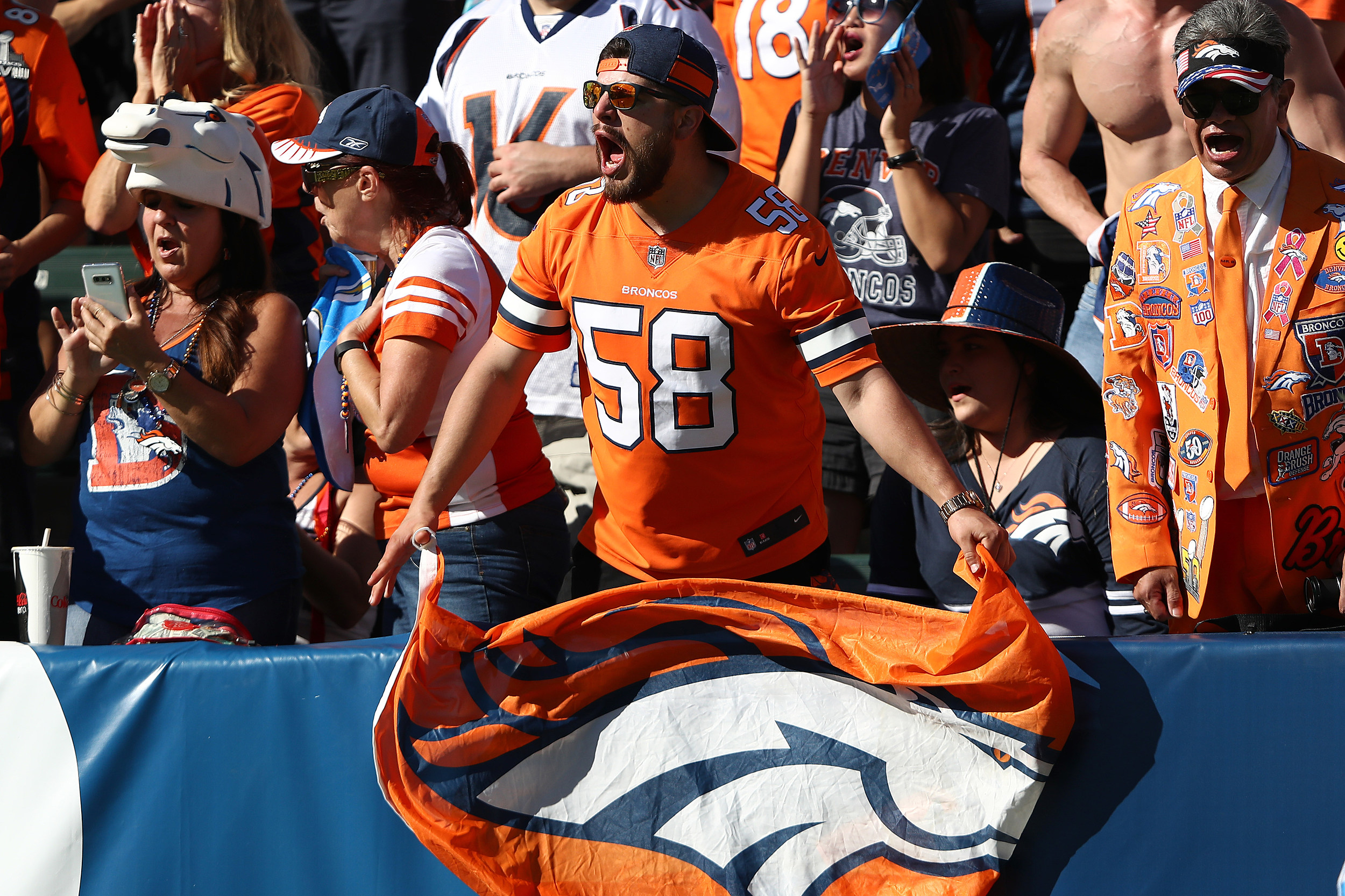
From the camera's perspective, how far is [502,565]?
3223 millimetres

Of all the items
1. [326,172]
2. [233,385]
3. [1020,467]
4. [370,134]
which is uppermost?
[370,134]

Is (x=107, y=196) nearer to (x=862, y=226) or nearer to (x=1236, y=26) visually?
(x=862, y=226)

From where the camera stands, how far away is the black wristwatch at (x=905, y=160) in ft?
14.6

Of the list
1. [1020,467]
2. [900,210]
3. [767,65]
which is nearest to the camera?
[1020,467]

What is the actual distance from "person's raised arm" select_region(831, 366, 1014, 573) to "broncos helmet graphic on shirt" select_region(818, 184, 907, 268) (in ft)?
5.93

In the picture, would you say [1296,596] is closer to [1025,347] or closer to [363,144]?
[1025,347]

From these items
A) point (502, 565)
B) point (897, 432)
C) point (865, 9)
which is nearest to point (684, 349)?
point (897, 432)

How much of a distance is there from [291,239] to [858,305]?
2.64m

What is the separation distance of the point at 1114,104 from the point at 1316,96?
23.4 inches

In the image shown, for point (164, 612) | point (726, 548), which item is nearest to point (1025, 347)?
point (726, 548)

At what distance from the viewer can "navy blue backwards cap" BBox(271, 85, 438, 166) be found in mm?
3346

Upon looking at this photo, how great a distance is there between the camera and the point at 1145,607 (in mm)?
3156

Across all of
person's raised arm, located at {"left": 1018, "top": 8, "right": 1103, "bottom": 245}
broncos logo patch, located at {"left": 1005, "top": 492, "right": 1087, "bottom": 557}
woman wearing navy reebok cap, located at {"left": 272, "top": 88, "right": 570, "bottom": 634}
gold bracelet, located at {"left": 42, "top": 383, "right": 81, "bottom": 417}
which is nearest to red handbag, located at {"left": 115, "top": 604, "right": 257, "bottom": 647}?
woman wearing navy reebok cap, located at {"left": 272, "top": 88, "right": 570, "bottom": 634}

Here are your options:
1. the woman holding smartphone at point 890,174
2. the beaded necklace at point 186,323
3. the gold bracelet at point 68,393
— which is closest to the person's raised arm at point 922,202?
the woman holding smartphone at point 890,174
